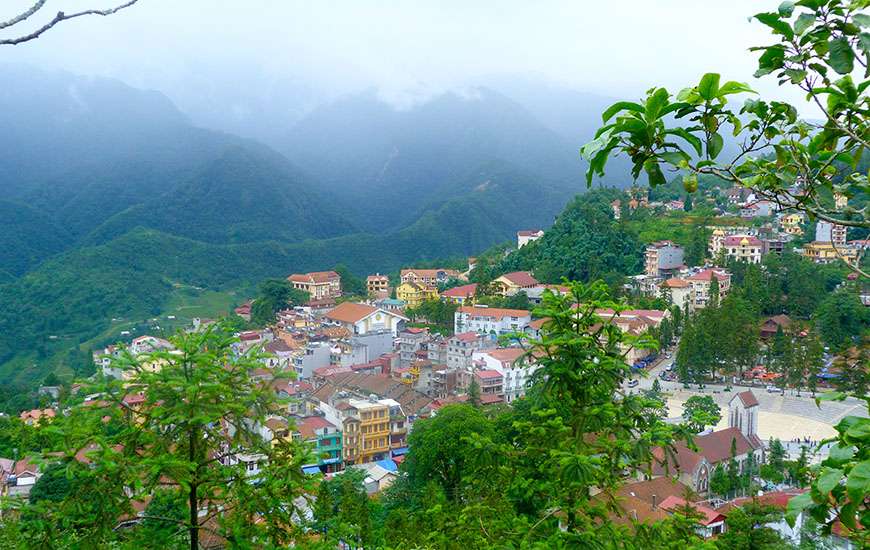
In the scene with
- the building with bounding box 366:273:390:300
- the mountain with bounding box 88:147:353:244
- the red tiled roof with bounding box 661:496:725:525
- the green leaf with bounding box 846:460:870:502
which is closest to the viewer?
the green leaf with bounding box 846:460:870:502

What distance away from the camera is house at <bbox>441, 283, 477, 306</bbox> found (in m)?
22.0

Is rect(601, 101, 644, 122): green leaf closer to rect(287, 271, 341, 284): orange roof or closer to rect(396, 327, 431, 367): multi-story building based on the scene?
rect(396, 327, 431, 367): multi-story building

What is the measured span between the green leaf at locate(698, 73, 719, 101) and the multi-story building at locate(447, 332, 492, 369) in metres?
16.0

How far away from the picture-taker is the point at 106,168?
49219 mm

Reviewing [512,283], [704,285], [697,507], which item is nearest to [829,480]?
[697,507]

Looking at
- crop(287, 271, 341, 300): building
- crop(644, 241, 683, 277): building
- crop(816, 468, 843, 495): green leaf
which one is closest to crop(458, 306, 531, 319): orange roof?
crop(644, 241, 683, 277): building

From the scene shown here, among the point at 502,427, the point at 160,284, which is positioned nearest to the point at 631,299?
the point at 502,427

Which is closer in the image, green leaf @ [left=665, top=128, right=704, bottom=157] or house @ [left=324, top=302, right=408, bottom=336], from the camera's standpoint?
green leaf @ [left=665, top=128, right=704, bottom=157]

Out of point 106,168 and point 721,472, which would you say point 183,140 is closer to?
point 106,168

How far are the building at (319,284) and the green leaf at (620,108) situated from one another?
2536 cm

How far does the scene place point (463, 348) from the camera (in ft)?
55.6

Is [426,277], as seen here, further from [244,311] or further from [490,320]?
[490,320]

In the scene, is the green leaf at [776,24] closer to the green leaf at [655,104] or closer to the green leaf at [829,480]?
the green leaf at [655,104]

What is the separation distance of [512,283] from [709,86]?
69.9 ft
